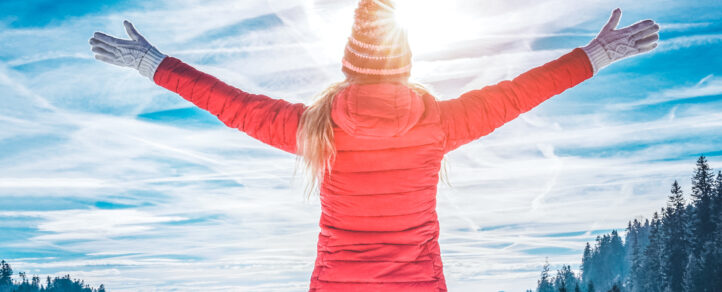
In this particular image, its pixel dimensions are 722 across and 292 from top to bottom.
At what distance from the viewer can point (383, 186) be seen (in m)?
3.93

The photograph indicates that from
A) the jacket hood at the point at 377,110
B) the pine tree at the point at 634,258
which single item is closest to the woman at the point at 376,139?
the jacket hood at the point at 377,110

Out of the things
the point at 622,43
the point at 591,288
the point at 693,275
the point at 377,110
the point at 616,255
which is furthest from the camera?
the point at 616,255

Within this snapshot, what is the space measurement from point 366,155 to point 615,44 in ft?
8.05

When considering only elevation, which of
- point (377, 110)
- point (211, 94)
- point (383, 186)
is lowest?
point (383, 186)

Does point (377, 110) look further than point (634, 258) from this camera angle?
No

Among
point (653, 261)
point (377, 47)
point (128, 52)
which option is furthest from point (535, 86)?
point (653, 261)

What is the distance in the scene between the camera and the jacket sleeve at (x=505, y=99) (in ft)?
13.8

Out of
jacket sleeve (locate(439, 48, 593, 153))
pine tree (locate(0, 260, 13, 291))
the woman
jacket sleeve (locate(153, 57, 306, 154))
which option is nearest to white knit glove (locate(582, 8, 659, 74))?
jacket sleeve (locate(439, 48, 593, 153))

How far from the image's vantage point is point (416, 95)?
3.86m

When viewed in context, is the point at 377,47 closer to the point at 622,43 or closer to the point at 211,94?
the point at 211,94

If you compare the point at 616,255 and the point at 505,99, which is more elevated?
the point at 616,255

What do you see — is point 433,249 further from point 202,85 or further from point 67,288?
point 67,288

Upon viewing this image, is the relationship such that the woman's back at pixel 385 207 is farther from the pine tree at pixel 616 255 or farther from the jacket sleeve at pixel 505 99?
the pine tree at pixel 616 255

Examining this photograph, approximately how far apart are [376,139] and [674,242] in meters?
79.1
